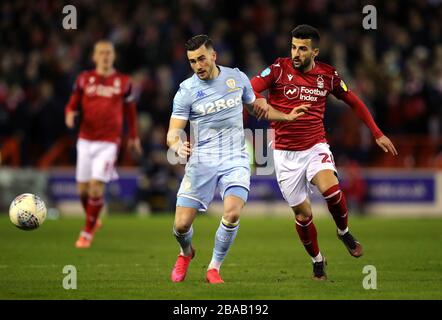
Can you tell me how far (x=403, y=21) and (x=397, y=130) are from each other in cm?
341

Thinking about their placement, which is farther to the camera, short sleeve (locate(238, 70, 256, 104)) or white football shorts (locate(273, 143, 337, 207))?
white football shorts (locate(273, 143, 337, 207))

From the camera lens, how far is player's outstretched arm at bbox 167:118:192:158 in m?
9.69

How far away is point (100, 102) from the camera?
51.2ft

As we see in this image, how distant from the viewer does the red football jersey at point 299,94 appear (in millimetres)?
11180

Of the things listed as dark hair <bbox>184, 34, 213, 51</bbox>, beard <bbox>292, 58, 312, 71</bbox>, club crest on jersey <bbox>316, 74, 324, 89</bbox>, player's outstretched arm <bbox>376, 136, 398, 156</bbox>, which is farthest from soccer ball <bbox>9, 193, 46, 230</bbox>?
player's outstretched arm <bbox>376, 136, 398, 156</bbox>

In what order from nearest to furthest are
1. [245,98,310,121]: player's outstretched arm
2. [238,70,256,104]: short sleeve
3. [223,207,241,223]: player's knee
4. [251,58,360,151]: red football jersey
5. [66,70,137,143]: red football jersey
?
[223,207,241,223]: player's knee < [245,98,310,121]: player's outstretched arm < [238,70,256,104]: short sleeve < [251,58,360,151]: red football jersey < [66,70,137,143]: red football jersey

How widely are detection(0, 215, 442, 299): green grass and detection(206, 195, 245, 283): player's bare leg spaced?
14 cm

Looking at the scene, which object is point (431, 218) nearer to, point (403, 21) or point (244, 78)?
point (403, 21)

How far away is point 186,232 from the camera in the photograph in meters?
10.6

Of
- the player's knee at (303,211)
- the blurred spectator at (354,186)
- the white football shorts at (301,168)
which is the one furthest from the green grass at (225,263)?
the blurred spectator at (354,186)

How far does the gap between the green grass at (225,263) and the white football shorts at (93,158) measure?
1075mm

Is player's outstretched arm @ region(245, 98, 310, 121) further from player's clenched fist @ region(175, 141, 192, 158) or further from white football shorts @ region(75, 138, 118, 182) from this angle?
white football shorts @ region(75, 138, 118, 182)

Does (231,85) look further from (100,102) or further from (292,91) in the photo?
(100,102)

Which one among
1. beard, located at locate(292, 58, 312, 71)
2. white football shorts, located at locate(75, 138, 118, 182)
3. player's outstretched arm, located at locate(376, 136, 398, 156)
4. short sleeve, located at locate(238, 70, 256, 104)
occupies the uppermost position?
beard, located at locate(292, 58, 312, 71)
